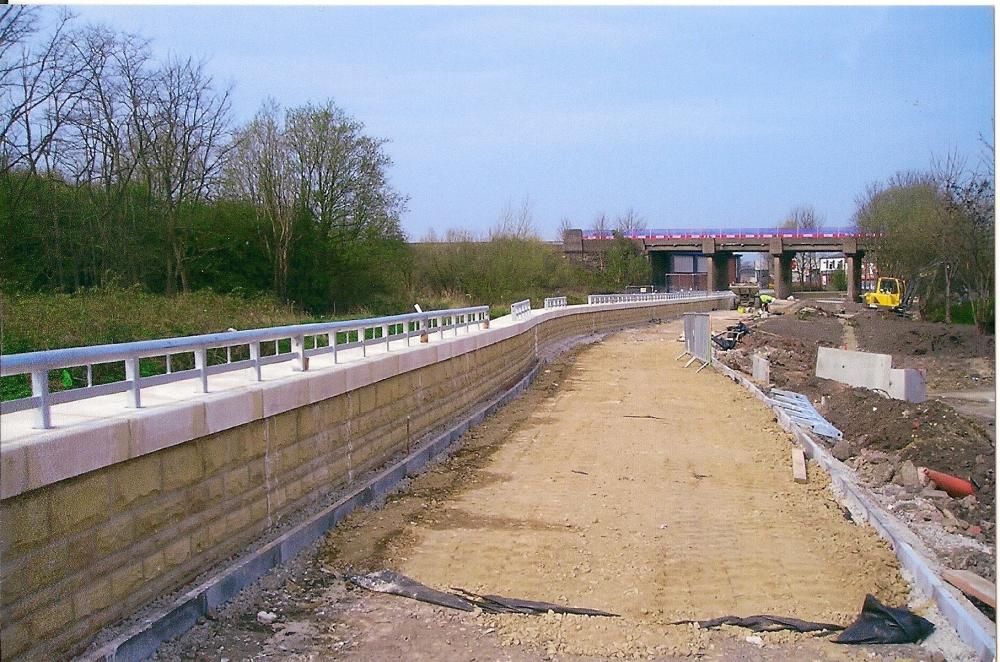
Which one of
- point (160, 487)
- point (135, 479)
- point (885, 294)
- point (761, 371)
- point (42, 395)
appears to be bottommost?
point (761, 371)

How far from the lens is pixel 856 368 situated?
71.3ft

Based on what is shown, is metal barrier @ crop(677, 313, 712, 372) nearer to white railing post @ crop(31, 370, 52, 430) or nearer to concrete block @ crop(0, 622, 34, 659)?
white railing post @ crop(31, 370, 52, 430)

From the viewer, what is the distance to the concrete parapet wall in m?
4.88

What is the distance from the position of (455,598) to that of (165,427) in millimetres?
2551

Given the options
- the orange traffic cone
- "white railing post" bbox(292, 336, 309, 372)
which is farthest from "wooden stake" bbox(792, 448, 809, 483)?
"white railing post" bbox(292, 336, 309, 372)

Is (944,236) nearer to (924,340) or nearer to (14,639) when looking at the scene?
(924,340)

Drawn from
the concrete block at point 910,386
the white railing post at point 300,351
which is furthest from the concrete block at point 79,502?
the concrete block at point 910,386

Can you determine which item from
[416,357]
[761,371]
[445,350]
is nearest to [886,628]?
[416,357]

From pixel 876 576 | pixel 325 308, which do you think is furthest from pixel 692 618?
pixel 325 308

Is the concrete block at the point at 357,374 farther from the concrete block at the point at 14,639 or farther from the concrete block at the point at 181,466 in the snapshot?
the concrete block at the point at 14,639

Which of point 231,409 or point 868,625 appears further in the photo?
point 231,409

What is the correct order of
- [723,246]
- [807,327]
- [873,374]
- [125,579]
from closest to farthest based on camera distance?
[125,579] → [873,374] → [807,327] → [723,246]

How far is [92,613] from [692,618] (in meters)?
4.06

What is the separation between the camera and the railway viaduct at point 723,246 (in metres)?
69.9
